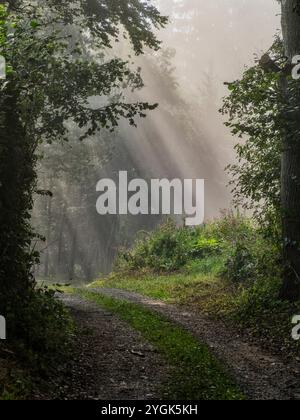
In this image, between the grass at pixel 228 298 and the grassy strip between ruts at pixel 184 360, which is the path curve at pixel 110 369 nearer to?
the grassy strip between ruts at pixel 184 360

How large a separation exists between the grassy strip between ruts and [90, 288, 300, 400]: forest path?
0.27 meters

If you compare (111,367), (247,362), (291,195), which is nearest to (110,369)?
(111,367)

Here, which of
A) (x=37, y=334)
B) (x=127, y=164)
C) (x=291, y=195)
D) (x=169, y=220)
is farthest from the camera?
(x=127, y=164)

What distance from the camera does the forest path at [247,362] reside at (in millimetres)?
8102

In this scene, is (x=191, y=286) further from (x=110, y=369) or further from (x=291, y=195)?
(x=110, y=369)

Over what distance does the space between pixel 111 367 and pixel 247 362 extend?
2.69 meters

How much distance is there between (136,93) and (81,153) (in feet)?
25.4

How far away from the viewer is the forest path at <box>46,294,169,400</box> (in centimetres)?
763

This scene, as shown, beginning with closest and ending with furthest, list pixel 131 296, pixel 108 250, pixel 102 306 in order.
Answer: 1. pixel 102 306
2. pixel 131 296
3. pixel 108 250

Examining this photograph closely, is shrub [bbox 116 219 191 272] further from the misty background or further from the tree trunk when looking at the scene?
the misty background

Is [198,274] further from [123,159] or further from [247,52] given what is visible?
[247,52]

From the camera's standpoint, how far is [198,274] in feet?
69.8

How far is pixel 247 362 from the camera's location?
970 centimetres
